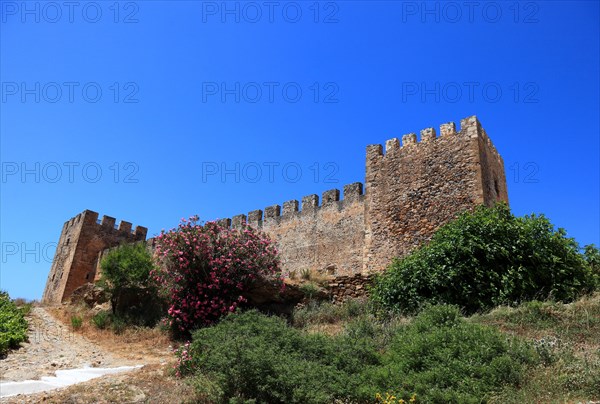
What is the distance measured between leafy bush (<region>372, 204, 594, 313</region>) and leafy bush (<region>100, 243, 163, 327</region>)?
27.3 feet

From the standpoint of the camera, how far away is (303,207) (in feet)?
70.0

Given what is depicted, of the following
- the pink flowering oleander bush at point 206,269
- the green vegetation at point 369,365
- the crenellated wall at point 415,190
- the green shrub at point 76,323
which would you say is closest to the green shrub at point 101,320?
the green shrub at point 76,323

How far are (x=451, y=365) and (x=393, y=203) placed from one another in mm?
A: 9198

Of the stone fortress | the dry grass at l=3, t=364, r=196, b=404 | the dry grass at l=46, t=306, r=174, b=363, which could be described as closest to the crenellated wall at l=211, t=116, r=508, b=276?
the stone fortress

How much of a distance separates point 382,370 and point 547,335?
10.2 feet

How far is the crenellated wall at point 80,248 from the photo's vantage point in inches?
1029

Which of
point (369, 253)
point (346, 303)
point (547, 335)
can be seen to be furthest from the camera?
point (369, 253)

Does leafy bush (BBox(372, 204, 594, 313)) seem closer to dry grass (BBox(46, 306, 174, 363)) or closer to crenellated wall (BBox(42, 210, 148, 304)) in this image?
dry grass (BBox(46, 306, 174, 363))

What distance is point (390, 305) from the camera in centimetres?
1177

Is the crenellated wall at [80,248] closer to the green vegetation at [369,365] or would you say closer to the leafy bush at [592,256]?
the green vegetation at [369,365]

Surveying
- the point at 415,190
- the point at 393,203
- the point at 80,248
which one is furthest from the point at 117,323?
the point at 80,248

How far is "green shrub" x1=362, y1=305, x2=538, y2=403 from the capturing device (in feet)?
21.2

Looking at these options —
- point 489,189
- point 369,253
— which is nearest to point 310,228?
point 369,253

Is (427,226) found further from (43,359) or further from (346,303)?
(43,359)
